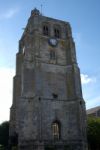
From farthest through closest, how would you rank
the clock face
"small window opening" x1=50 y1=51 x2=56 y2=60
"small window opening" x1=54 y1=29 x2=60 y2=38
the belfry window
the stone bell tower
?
"small window opening" x1=54 y1=29 x2=60 y2=38 < the belfry window < the clock face < "small window opening" x1=50 y1=51 x2=56 y2=60 < the stone bell tower

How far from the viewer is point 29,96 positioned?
32.3 m

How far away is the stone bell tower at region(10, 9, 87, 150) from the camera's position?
30.0 meters

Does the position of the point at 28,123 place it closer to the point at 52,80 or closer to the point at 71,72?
the point at 52,80

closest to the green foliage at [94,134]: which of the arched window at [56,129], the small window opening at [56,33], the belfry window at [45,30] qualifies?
the arched window at [56,129]

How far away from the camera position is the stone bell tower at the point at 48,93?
1181 inches

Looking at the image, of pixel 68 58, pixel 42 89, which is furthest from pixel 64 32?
pixel 42 89

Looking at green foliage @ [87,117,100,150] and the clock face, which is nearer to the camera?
green foliage @ [87,117,100,150]

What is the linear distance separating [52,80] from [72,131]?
28.0ft

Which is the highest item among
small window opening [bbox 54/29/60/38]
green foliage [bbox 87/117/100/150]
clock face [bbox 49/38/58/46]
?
small window opening [bbox 54/29/60/38]

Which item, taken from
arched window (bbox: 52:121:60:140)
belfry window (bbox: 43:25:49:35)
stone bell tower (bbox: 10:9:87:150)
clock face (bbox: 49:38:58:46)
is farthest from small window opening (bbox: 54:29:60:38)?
arched window (bbox: 52:121:60:140)

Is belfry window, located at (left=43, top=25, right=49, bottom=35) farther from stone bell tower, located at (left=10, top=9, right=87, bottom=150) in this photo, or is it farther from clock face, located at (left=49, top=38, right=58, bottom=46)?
clock face, located at (left=49, top=38, right=58, bottom=46)

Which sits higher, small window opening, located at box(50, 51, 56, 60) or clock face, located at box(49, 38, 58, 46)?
clock face, located at box(49, 38, 58, 46)

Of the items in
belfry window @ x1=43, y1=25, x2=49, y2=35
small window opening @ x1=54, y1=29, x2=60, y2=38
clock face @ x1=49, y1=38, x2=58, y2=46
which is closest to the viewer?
clock face @ x1=49, y1=38, x2=58, y2=46

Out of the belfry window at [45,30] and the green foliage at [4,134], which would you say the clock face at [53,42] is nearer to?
the belfry window at [45,30]
